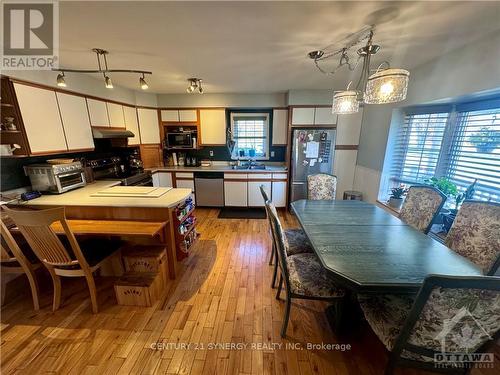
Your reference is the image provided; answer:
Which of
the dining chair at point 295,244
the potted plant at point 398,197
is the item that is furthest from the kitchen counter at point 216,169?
the dining chair at point 295,244

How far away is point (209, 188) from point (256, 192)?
98 cm

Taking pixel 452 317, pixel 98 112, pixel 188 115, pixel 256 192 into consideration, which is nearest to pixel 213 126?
pixel 188 115

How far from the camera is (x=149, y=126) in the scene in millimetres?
4027

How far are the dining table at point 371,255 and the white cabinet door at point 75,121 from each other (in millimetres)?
2966

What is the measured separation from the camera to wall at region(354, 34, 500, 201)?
166 centimetres

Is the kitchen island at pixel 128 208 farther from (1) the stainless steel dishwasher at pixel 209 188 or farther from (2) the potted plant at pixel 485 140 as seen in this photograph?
(2) the potted plant at pixel 485 140

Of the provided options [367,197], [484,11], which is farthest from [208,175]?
[484,11]

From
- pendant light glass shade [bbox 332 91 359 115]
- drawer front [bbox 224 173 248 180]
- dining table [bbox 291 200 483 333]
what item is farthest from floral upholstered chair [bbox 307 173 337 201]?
drawer front [bbox 224 173 248 180]

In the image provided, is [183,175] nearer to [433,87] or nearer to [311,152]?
[311,152]

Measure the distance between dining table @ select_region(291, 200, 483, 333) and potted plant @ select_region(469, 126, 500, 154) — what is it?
1.08 m

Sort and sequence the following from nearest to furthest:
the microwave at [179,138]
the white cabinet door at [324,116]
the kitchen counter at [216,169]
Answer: the white cabinet door at [324,116], the kitchen counter at [216,169], the microwave at [179,138]

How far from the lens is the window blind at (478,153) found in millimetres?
1804

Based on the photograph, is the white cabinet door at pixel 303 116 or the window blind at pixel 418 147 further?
the white cabinet door at pixel 303 116

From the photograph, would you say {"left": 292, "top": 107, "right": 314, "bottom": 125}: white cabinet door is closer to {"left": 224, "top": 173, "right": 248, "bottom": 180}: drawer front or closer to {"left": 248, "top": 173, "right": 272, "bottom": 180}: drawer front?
{"left": 248, "top": 173, "right": 272, "bottom": 180}: drawer front
